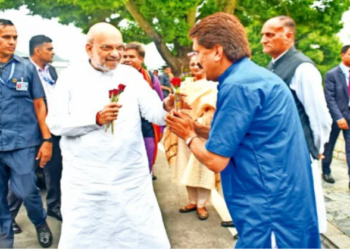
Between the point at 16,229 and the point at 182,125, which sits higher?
the point at 182,125

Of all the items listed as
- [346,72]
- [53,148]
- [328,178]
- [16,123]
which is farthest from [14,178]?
[346,72]

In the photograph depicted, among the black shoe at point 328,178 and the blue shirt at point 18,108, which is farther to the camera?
the black shoe at point 328,178

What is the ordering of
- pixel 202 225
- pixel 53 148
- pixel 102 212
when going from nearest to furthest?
pixel 102 212, pixel 202 225, pixel 53 148

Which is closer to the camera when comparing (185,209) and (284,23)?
(284,23)

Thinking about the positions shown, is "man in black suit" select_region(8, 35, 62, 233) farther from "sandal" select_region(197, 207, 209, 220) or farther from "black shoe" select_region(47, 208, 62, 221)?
"sandal" select_region(197, 207, 209, 220)

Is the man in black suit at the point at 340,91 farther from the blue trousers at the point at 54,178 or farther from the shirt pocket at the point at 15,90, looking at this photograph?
the shirt pocket at the point at 15,90

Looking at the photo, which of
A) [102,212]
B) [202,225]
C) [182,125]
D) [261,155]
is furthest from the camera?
[202,225]

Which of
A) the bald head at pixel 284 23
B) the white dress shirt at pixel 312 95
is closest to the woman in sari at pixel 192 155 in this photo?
the bald head at pixel 284 23

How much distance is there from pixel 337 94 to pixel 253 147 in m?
4.61

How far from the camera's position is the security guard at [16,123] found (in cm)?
357

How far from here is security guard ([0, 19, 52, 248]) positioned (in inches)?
141

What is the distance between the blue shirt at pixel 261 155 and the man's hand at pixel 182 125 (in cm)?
23

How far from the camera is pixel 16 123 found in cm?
362

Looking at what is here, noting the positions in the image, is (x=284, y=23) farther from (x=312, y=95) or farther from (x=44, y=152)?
(x=44, y=152)
